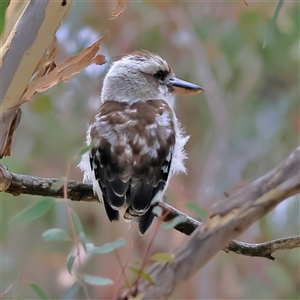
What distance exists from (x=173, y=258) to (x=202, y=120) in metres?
2.96

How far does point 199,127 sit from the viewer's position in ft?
12.8

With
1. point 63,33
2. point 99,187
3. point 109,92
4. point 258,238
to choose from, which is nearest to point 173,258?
point 99,187

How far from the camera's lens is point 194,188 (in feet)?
12.1

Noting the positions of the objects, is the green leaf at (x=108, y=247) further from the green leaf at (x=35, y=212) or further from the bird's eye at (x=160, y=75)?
the bird's eye at (x=160, y=75)

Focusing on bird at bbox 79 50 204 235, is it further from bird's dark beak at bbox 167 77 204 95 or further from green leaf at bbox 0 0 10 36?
green leaf at bbox 0 0 10 36

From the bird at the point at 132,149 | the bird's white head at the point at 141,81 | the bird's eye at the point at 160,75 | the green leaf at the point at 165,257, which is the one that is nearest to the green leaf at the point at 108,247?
the green leaf at the point at 165,257

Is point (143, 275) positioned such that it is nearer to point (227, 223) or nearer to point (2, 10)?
point (227, 223)

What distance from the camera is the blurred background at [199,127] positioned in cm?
327

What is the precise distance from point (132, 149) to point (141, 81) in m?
0.65

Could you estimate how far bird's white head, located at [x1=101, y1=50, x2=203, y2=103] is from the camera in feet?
7.73

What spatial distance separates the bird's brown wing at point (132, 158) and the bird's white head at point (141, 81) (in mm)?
301

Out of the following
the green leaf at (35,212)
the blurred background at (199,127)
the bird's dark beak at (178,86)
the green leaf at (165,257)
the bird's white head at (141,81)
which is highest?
the green leaf at (165,257)

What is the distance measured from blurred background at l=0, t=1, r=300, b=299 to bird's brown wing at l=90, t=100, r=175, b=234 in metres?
1.20

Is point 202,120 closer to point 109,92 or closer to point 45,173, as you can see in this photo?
point 45,173
